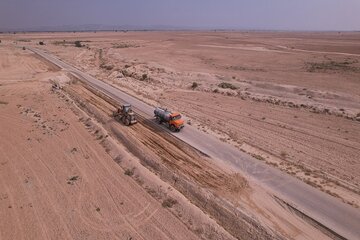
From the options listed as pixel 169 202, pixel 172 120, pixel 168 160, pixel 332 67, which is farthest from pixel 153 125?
pixel 332 67

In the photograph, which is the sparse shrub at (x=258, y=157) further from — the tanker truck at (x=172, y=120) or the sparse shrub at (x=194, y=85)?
the sparse shrub at (x=194, y=85)

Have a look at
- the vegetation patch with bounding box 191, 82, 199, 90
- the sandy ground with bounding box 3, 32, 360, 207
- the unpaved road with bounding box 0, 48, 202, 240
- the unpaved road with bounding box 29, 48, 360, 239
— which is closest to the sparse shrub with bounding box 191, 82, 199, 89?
the vegetation patch with bounding box 191, 82, 199, 90

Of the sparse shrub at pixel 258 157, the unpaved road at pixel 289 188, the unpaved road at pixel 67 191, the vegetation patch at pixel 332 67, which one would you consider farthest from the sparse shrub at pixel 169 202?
the vegetation patch at pixel 332 67

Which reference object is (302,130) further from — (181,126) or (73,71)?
(73,71)

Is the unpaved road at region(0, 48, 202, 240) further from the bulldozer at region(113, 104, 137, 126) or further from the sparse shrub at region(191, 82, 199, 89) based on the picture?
the sparse shrub at region(191, 82, 199, 89)

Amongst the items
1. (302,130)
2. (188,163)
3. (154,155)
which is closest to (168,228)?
(188,163)

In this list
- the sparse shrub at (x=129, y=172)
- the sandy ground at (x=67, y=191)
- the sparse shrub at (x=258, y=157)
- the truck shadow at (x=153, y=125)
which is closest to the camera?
the sandy ground at (x=67, y=191)

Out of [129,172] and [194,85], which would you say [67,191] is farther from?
[194,85]

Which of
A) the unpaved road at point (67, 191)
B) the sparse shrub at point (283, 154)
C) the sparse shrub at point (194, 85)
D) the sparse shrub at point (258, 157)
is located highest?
the sparse shrub at point (194, 85)
